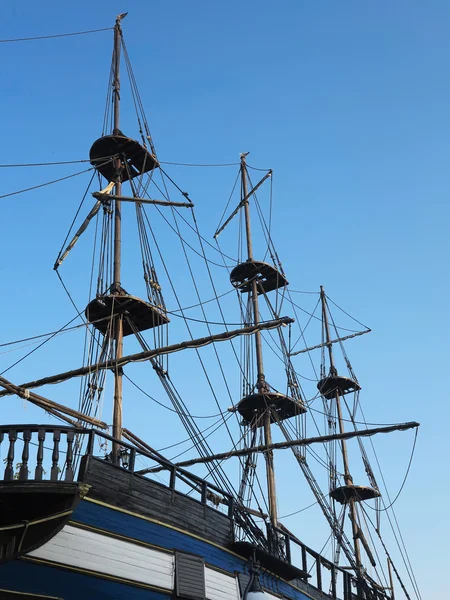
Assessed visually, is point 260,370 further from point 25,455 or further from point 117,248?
point 25,455

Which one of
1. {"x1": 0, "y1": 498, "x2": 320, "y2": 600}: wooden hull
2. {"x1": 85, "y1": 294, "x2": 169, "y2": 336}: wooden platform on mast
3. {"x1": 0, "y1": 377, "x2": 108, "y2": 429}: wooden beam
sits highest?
{"x1": 85, "y1": 294, "x2": 169, "y2": 336}: wooden platform on mast

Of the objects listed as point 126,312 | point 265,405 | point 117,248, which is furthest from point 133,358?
point 265,405

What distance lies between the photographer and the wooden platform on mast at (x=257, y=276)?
37438 mm

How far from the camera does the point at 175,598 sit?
15.2 m

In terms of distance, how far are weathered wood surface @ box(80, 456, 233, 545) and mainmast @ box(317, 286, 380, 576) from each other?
22911mm

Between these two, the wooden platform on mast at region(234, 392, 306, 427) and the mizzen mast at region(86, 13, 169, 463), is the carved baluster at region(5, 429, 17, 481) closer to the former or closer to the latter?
the mizzen mast at region(86, 13, 169, 463)

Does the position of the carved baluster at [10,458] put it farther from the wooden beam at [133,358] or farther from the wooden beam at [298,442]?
the wooden beam at [298,442]

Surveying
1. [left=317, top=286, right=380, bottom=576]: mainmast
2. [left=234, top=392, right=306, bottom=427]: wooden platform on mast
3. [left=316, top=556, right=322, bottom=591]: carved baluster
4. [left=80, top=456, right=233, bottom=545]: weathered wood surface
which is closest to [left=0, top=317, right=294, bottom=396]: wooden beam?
[left=80, top=456, right=233, bottom=545]: weathered wood surface

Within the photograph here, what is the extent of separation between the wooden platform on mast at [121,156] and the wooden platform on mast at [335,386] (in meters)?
21.5

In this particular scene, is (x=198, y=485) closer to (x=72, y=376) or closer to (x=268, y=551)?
(x=268, y=551)

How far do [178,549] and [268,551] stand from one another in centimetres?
421

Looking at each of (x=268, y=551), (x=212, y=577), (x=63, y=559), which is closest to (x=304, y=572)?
(x=268, y=551)

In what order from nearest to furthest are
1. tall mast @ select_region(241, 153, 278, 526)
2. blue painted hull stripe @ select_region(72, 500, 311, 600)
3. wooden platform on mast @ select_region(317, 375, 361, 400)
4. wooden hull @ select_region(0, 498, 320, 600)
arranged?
wooden hull @ select_region(0, 498, 320, 600) → blue painted hull stripe @ select_region(72, 500, 311, 600) → tall mast @ select_region(241, 153, 278, 526) → wooden platform on mast @ select_region(317, 375, 361, 400)

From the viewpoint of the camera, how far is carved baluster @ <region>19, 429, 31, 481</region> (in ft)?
40.8
